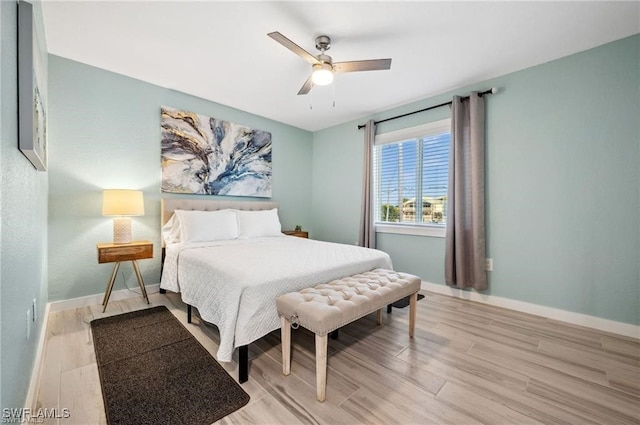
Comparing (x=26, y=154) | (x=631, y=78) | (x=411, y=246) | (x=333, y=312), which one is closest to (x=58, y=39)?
(x=26, y=154)

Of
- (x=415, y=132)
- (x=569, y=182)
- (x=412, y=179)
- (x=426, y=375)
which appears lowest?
(x=426, y=375)

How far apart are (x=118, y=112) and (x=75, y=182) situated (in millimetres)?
893

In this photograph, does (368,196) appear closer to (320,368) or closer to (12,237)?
(320,368)

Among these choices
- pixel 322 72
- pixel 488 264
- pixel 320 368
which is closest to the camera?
pixel 320 368

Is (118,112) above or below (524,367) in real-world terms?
above

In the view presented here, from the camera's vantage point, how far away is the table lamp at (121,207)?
263cm

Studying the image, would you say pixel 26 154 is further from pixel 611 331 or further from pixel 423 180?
pixel 611 331

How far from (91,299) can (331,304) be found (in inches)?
110

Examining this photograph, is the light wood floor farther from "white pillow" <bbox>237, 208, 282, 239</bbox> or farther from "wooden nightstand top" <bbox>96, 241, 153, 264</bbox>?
"white pillow" <bbox>237, 208, 282, 239</bbox>

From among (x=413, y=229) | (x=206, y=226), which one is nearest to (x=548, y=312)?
(x=413, y=229)

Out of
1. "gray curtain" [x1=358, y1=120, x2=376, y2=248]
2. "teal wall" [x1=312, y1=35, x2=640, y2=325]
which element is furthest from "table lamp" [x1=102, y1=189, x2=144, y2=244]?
"teal wall" [x1=312, y1=35, x2=640, y2=325]

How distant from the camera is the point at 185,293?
232 centimetres

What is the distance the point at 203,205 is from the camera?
349 centimetres

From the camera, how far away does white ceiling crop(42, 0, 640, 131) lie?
1.96 m
